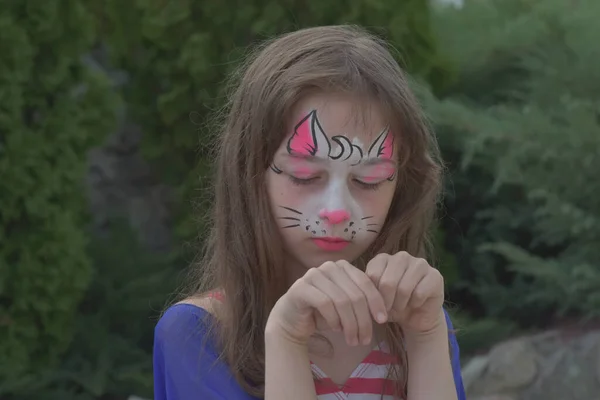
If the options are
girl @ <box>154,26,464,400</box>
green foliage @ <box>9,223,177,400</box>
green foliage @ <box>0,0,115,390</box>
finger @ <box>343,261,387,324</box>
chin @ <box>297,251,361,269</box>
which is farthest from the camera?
green foliage @ <box>9,223,177,400</box>

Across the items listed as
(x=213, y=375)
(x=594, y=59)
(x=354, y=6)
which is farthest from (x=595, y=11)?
(x=213, y=375)

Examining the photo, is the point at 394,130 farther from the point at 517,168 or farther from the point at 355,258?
the point at 517,168

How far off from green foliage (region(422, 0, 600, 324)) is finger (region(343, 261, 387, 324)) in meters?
2.73

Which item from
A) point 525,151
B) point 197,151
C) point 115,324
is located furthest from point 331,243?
point 115,324

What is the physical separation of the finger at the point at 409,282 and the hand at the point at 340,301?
0.16ft

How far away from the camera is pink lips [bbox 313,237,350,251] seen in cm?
161

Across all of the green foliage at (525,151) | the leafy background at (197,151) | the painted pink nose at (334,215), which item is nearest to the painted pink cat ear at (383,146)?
the painted pink nose at (334,215)

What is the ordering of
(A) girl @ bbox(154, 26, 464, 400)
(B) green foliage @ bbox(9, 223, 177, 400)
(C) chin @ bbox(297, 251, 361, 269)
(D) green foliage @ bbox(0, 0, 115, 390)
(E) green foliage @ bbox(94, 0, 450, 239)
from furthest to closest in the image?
(E) green foliage @ bbox(94, 0, 450, 239) < (B) green foliage @ bbox(9, 223, 177, 400) < (D) green foliage @ bbox(0, 0, 115, 390) < (C) chin @ bbox(297, 251, 361, 269) < (A) girl @ bbox(154, 26, 464, 400)

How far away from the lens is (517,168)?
4203 mm

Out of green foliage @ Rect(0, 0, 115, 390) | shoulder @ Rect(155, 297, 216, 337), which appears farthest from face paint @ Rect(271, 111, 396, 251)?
green foliage @ Rect(0, 0, 115, 390)

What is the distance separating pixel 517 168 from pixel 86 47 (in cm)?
199

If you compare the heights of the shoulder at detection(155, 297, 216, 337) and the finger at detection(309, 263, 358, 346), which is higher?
the finger at detection(309, 263, 358, 346)

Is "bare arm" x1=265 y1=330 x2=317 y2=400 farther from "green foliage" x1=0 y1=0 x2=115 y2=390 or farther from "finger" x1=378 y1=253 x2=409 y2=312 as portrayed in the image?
"green foliage" x1=0 y1=0 x2=115 y2=390

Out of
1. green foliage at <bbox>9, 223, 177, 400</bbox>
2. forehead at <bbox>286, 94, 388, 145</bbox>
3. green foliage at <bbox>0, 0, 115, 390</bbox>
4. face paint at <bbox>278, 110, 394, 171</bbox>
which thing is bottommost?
green foliage at <bbox>9, 223, 177, 400</bbox>
